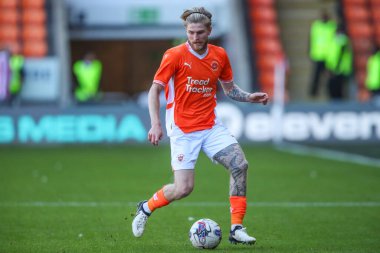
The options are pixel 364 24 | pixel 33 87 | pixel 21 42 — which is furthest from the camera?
pixel 364 24

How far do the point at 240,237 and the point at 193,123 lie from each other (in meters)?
1.06

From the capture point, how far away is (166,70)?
8.23 m

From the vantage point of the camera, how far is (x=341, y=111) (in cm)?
2136

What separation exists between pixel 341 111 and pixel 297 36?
8030 millimetres

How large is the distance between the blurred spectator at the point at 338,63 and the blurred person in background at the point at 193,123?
1644 cm

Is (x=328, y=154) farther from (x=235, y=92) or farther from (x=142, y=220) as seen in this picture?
(x=142, y=220)

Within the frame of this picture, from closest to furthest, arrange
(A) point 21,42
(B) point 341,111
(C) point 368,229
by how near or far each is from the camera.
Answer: (C) point 368,229
(B) point 341,111
(A) point 21,42

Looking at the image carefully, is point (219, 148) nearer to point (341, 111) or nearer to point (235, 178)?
point (235, 178)

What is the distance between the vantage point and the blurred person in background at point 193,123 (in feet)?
27.1

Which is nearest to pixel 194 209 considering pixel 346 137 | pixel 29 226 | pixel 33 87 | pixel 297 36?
pixel 29 226

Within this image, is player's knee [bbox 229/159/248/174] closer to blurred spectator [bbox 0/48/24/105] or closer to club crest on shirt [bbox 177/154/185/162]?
club crest on shirt [bbox 177/154/185/162]

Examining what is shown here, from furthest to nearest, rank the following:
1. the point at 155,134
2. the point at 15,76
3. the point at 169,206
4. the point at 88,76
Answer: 1. the point at 88,76
2. the point at 15,76
3. the point at 169,206
4. the point at 155,134

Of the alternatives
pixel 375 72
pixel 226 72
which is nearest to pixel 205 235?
pixel 226 72

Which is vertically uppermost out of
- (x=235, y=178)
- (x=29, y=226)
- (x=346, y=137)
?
(x=235, y=178)
